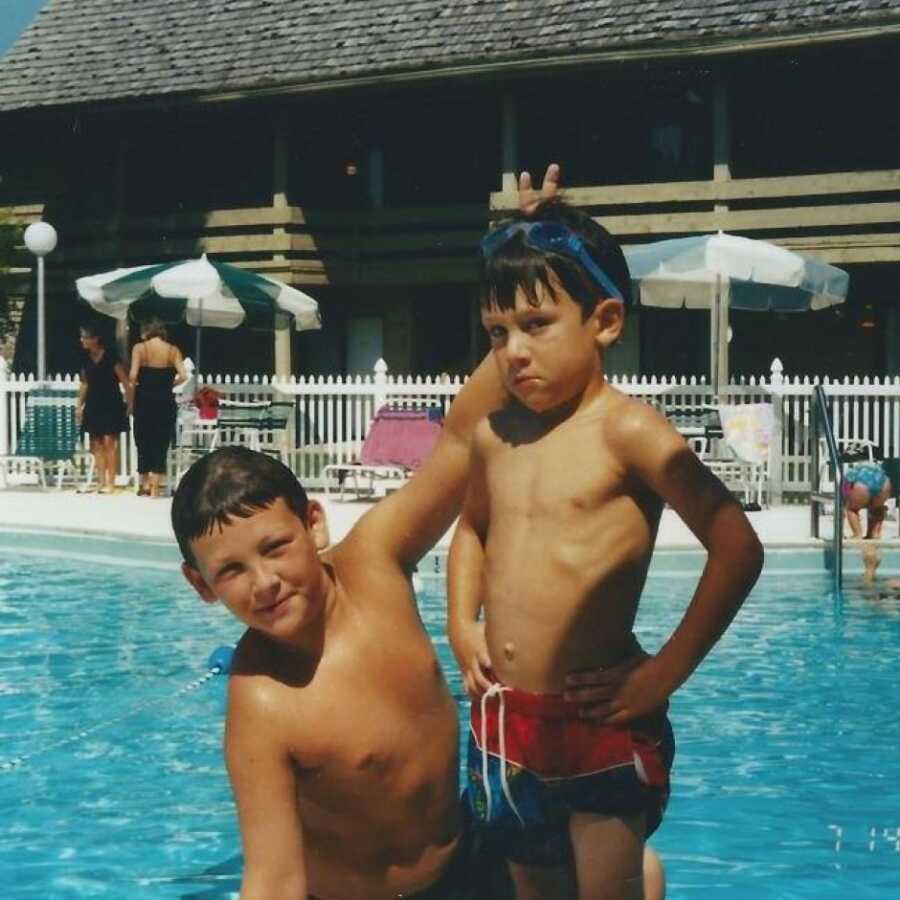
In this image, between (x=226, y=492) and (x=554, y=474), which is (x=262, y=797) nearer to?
(x=226, y=492)

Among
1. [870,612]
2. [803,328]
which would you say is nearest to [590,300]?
[870,612]

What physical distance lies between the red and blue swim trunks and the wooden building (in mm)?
16390

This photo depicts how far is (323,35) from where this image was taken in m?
22.4

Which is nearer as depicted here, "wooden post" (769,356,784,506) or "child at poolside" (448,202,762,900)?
"child at poolside" (448,202,762,900)

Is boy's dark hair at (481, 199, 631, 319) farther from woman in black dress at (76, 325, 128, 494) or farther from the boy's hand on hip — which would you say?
woman in black dress at (76, 325, 128, 494)

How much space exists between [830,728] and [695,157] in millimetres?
15359

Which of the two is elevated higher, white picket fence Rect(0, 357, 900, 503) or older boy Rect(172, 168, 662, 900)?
white picket fence Rect(0, 357, 900, 503)

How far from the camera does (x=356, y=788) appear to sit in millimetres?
2900

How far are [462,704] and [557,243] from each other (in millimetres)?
4871

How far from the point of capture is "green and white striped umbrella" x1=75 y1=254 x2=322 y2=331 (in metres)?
17.0

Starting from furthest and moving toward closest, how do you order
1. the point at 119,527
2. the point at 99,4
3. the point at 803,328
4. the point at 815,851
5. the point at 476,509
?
the point at 99,4
the point at 803,328
the point at 119,527
the point at 815,851
the point at 476,509

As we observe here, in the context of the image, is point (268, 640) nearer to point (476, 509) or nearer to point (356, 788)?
point (356, 788)

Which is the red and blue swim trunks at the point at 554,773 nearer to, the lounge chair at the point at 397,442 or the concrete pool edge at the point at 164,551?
the concrete pool edge at the point at 164,551

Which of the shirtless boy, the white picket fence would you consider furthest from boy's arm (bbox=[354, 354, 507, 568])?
the white picket fence
